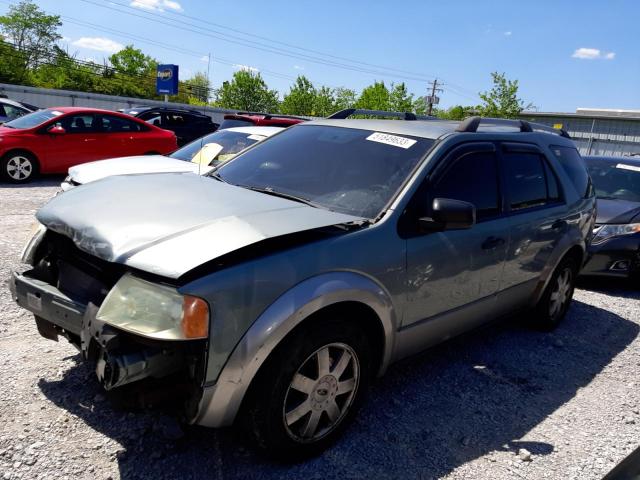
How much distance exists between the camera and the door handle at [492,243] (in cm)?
340

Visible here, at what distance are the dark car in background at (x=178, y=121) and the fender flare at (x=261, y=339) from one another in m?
15.6

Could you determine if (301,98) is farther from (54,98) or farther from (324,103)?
(54,98)

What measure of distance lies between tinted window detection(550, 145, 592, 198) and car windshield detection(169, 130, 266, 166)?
166 inches

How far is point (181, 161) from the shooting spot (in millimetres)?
6988

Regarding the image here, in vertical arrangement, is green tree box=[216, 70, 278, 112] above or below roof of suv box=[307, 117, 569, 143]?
above

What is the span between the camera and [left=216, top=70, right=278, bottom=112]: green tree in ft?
260

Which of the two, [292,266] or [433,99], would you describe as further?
[433,99]

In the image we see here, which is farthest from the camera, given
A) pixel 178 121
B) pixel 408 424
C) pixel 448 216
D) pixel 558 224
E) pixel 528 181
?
pixel 178 121

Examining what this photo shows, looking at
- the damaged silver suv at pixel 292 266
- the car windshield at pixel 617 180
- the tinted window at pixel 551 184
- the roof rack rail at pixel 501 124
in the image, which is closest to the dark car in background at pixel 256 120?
the car windshield at pixel 617 180

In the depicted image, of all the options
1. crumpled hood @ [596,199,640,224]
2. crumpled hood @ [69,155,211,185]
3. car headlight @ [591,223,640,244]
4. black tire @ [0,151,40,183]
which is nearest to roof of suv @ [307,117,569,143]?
car headlight @ [591,223,640,244]

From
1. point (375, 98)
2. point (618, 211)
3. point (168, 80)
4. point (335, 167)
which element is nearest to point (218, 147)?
point (335, 167)

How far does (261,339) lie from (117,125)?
1064 cm

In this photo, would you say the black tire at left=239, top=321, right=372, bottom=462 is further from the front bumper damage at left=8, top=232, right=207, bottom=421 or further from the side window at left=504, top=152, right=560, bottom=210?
the side window at left=504, top=152, right=560, bottom=210

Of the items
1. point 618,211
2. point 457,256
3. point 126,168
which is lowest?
point 457,256
